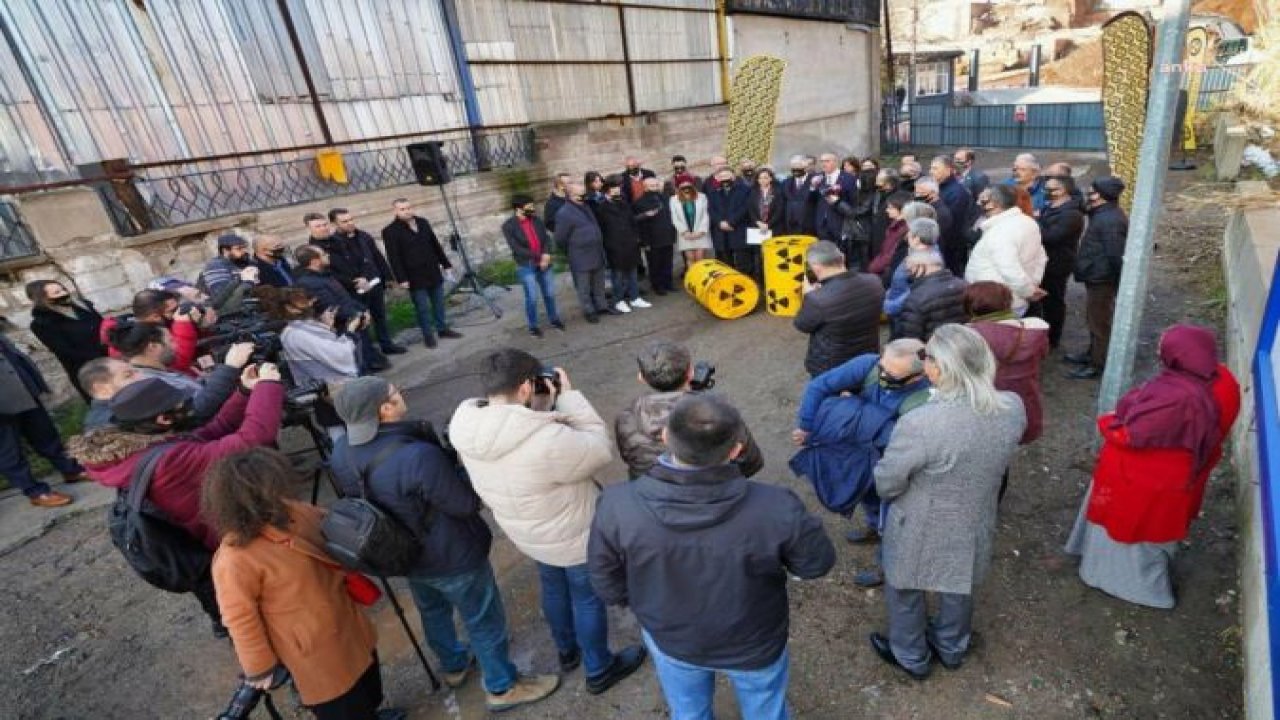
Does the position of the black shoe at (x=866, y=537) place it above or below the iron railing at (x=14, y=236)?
below

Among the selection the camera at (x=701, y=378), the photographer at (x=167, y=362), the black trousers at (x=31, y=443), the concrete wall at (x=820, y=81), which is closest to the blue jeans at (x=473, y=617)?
the camera at (x=701, y=378)

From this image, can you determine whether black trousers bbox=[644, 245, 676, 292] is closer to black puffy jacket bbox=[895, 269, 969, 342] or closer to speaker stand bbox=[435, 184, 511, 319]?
speaker stand bbox=[435, 184, 511, 319]

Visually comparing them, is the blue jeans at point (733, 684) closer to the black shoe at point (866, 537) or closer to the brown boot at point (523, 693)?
the brown boot at point (523, 693)

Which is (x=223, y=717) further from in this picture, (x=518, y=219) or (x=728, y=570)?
(x=518, y=219)

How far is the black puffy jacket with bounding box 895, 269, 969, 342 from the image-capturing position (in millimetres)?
3674

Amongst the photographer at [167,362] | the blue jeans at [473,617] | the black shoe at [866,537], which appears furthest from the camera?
the black shoe at [866,537]

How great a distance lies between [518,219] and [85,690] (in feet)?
16.7

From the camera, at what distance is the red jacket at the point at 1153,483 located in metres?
2.64

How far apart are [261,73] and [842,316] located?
738cm

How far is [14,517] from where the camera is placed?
4664 mm

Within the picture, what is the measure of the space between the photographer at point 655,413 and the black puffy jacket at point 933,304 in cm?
184

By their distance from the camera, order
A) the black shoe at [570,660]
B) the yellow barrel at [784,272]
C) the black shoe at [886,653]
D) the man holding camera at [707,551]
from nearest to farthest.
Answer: the man holding camera at [707,551]
the black shoe at [886,653]
the black shoe at [570,660]
the yellow barrel at [784,272]

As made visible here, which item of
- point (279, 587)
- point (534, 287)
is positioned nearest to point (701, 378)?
point (279, 587)

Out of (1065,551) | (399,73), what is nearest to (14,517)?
(399,73)
